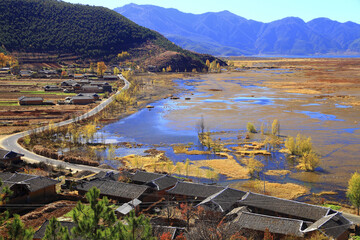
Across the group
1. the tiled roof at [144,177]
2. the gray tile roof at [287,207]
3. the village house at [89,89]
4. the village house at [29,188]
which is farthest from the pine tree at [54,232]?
the village house at [89,89]

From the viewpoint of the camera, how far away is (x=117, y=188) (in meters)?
31.3

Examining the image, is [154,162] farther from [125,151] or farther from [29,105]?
[29,105]

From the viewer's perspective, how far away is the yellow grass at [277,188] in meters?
33.9

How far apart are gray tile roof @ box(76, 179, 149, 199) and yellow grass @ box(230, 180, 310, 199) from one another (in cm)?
1133

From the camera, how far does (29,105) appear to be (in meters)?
82.2

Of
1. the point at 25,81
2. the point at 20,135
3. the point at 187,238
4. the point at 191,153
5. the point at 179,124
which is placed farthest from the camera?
the point at 25,81

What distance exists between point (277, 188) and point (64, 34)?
16284 centimetres

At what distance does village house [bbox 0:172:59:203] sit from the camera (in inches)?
1146

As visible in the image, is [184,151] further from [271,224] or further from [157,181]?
[271,224]

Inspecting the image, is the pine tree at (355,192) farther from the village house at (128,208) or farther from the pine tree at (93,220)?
the pine tree at (93,220)

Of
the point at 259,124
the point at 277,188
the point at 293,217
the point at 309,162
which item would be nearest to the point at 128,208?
the point at 293,217

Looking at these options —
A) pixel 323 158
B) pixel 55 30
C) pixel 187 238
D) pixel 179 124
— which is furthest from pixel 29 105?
pixel 55 30

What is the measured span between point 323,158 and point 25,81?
103379 mm

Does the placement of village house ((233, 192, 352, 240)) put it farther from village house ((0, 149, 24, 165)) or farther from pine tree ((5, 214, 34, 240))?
village house ((0, 149, 24, 165))
